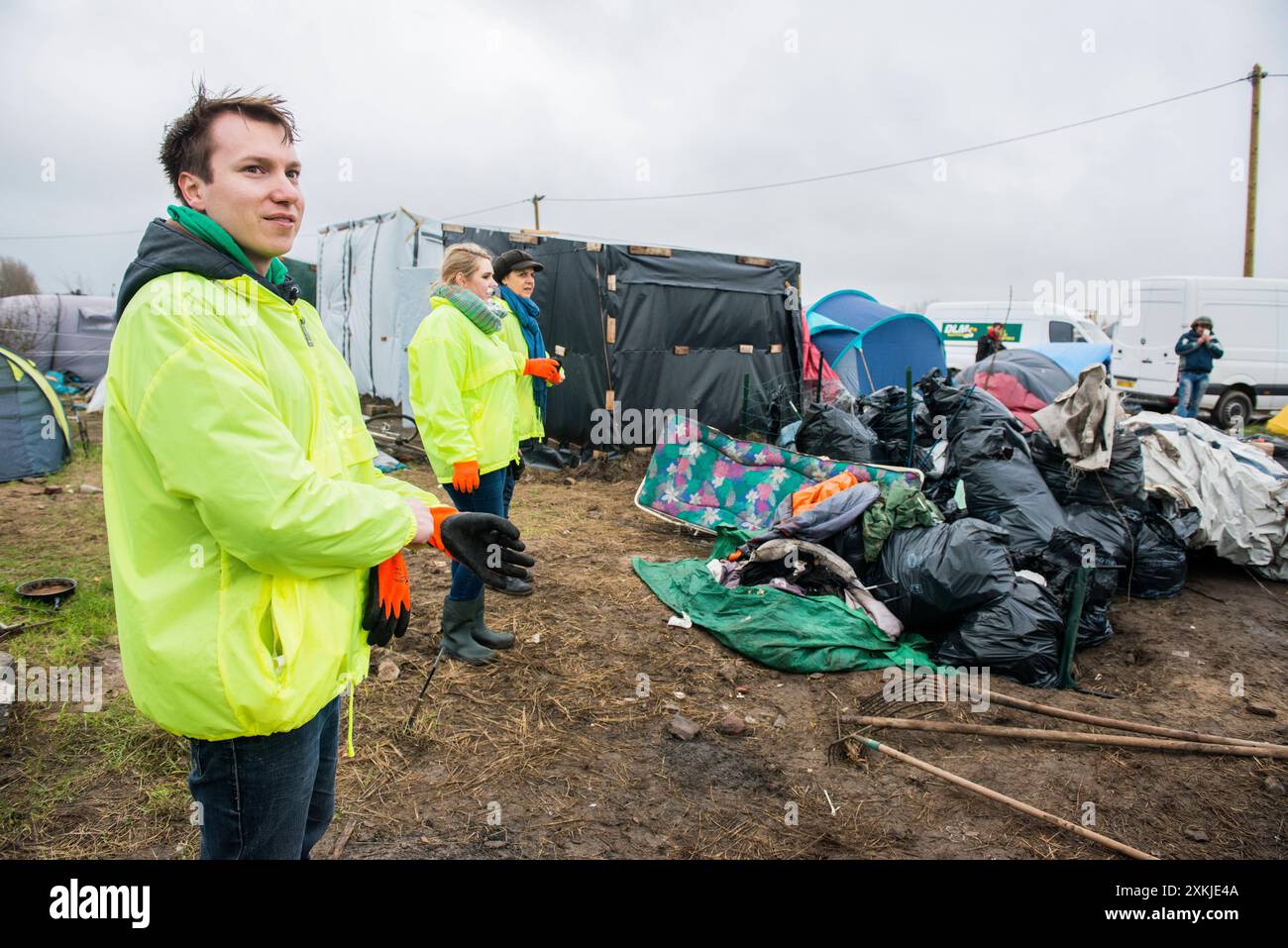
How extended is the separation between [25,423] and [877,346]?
10019mm

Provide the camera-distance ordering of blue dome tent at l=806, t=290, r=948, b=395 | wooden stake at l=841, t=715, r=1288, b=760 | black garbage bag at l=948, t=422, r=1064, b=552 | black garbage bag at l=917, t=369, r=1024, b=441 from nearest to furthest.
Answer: wooden stake at l=841, t=715, r=1288, b=760
black garbage bag at l=948, t=422, r=1064, b=552
black garbage bag at l=917, t=369, r=1024, b=441
blue dome tent at l=806, t=290, r=948, b=395

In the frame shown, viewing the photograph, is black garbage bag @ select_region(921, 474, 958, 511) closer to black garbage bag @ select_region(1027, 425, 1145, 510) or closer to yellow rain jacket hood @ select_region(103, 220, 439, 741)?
black garbage bag @ select_region(1027, 425, 1145, 510)

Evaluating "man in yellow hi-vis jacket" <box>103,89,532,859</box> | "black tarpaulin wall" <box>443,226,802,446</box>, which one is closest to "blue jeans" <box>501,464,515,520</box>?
"man in yellow hi-vis jacket" <box>103,89,532,859</box>

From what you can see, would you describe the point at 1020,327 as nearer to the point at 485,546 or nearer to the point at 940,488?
the point at 940,488

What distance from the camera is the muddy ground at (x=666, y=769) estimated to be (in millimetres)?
2582

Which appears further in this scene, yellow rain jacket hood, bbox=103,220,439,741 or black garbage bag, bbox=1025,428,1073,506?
black garbage bag, bbox=1025,428,1073,506

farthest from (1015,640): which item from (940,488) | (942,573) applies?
(940,488)

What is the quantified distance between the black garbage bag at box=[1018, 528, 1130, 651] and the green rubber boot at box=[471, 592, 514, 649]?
3.00 metres

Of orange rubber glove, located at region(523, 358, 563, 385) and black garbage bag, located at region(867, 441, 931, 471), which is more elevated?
orange rubber glove, located at region(523, 358, 563, 385)

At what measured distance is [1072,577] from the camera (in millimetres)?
4285

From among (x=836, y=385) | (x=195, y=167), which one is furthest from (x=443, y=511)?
(x=836, y=385)

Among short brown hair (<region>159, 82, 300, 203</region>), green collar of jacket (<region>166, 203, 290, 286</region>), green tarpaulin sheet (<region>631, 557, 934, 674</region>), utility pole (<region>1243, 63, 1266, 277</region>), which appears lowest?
green tarpaulin sheet (<region>631, 557, 934, 674</region>)

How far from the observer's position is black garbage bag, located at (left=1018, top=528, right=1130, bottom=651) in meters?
4.36

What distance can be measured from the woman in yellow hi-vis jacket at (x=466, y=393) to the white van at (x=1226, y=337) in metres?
12.0
